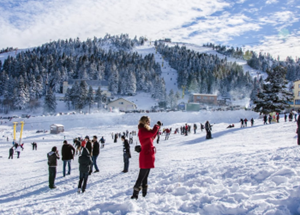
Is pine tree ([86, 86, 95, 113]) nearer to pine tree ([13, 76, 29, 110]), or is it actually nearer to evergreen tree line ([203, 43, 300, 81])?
pine tree ([13, 76, 29, 110])

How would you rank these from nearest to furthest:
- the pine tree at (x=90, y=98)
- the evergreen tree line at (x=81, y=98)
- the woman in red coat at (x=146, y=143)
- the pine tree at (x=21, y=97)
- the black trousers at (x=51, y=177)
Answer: the woman in red coat at (x=146, y=143) < the black trousers at (x=51, y=177) < the evergreen tree line at (x=81, y=98) < the pine tree at (x=90, y=98) < the pine tree at (x=21, y=97)

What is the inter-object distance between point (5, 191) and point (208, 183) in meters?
6.87

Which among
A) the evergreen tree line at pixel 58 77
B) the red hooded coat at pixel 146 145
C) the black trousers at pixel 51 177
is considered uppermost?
the evergreen tree line at pixel 58 77

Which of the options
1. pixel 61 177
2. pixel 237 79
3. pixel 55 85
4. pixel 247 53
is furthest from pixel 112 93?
pixel 247 53

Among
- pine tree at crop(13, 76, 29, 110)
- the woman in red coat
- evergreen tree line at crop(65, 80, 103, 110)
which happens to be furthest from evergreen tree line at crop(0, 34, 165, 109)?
the woman in red coat

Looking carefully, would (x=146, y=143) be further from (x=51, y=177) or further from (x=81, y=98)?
(x=81, y=98)

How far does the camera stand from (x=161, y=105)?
83375 mm

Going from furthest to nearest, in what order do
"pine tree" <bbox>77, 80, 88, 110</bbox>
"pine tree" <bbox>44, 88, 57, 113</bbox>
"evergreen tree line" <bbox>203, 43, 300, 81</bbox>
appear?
"evergreen tree line" <bbox>203, 43, 300, 81</bbox> < "pine tree" <bbox>77, 80, 88, 110</bbox> < "pine tree" <bbox>44, 88, 57, 113</bbox>

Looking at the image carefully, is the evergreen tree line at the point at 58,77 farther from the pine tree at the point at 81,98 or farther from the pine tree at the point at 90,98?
the pine tree at the point at 90,98

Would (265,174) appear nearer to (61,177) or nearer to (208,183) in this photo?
(208,183)

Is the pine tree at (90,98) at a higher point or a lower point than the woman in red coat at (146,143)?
higher

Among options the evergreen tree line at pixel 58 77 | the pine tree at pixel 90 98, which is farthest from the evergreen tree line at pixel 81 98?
A: the evergreen tree line at pixel 58 77

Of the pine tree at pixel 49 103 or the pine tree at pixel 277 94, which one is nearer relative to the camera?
the pine tree at pixel 277 94

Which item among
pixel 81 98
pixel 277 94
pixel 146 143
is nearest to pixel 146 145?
pixel 146 143
